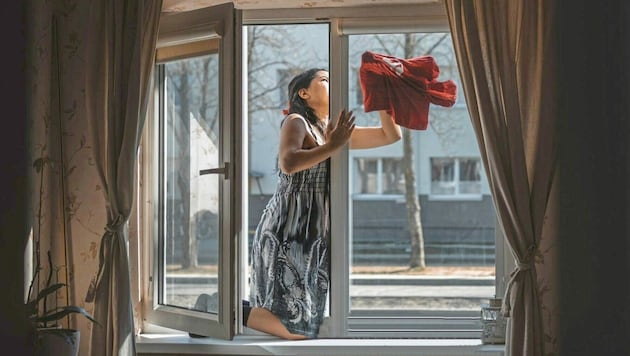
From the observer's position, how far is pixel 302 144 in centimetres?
400

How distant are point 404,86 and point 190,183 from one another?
1181mm

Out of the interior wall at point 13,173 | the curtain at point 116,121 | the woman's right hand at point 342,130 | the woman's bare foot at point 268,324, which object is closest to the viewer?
the interior wall at point 13,173

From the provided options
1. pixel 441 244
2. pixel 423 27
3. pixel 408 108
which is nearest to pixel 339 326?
pixel 408 108

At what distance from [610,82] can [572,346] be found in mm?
1107

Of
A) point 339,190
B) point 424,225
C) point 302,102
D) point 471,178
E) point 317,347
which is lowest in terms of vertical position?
point 317,347

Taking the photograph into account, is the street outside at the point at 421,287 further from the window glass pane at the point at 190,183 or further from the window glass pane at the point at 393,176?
the window glass pane at the point at 190,183

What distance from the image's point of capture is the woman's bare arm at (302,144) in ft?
12.5

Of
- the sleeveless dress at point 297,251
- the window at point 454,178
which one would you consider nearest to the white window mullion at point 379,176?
the window at point 454,178

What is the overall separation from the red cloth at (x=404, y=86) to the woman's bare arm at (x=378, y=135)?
80 mm

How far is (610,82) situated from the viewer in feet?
11.5

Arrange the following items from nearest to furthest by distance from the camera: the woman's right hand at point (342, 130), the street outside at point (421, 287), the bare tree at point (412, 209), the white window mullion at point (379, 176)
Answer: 1. the woman's right hand at point (342, 130)
2. the street outside at point (421, 287)
3. the bare tree at point (412, 209)
4. the white window mullion at point (379, 176)

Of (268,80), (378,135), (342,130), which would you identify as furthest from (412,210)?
(342,130)

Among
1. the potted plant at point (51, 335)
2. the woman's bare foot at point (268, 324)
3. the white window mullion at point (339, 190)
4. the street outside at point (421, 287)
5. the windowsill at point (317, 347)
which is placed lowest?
the street outside at point (421, 287)

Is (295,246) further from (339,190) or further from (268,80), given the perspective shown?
(268,80)
